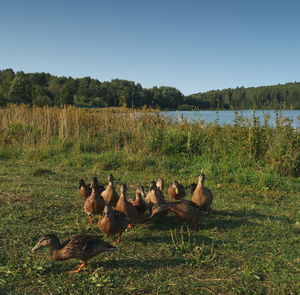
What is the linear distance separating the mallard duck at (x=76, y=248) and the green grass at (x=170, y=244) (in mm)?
163

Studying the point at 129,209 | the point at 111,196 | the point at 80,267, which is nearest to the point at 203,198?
the point at 129,209

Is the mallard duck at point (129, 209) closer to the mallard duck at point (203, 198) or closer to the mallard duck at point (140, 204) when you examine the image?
the mallard duck at point (140, 204)

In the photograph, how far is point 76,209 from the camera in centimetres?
552

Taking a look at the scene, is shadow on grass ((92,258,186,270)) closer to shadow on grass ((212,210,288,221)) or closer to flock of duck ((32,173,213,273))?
flock of duck ((32,173,213,273))

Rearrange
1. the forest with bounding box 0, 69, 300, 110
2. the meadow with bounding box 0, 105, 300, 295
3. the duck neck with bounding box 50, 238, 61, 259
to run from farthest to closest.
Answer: the forest with bounding box 0, 69, 300, 110
the duck neck with bounding box 50, 238, 61, 259
the meadow with bounding box 0, 105, 300, 295

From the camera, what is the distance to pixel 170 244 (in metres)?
4.10

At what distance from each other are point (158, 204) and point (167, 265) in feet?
4.51

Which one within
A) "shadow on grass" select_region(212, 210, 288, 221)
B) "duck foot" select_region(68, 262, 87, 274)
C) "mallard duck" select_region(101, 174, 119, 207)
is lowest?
"shadow on grass" select_region(212, 210, 288, 221)

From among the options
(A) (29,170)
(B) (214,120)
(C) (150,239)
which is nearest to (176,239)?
(C) (150,239)

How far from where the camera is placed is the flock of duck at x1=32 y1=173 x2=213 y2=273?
3.39 meters

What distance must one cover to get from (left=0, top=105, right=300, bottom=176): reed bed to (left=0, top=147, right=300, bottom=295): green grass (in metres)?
1.44

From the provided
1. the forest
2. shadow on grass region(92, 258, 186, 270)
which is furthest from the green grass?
the forest

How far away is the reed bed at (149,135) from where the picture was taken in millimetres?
9078

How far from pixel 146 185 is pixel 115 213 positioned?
341 cm
